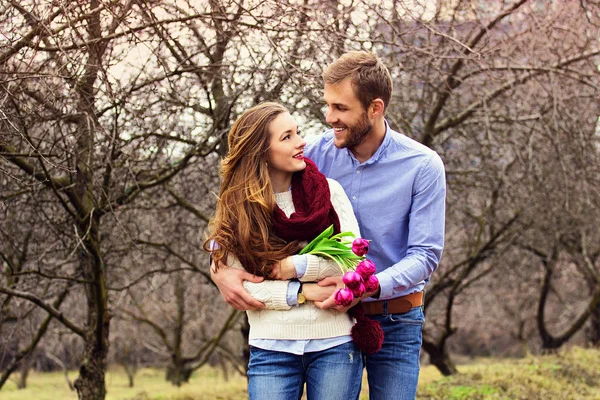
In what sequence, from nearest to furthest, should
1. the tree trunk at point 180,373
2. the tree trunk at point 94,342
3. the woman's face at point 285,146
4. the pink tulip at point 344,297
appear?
1. the pink tulip at point 344,297
2. the woman's face at point 285,146
3. the tree trunk at point 94,342
4. the tree trunk at point 180,373

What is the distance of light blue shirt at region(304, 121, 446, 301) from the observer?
3.00 meters

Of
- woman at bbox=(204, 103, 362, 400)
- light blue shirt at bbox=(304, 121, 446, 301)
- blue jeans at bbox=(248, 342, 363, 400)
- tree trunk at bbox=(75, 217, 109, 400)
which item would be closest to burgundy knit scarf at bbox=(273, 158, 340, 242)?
woman at bbox=(204, 103, 362, 400)

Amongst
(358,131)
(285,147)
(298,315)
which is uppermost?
(358,131)

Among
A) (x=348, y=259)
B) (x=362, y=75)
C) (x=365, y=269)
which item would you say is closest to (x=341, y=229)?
(x=348, y=259)

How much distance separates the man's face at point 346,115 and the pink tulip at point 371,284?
61cm

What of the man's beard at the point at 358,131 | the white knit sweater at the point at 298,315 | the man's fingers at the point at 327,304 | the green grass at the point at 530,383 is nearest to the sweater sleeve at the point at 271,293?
the white knit sweater at the point at 298,315

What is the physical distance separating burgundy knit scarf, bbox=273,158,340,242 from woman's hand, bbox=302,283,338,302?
181mm

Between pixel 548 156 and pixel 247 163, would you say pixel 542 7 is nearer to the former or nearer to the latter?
pixel 548 156

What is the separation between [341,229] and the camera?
287 centimetres

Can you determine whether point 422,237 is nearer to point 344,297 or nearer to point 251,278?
point 344,297

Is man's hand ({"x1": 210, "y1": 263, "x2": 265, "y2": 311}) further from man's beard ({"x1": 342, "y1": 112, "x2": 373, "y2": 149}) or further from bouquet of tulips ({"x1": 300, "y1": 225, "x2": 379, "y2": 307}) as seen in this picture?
man's beard ({"x1": 342, "y1": 112, "x2": 373, "y2": 149})

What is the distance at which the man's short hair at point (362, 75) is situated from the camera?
9.94 ft

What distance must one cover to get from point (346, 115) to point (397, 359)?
0.99 m

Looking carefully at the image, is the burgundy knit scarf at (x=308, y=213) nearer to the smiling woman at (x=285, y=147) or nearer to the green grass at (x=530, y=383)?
the smiling woman at (x=285, y=147)
